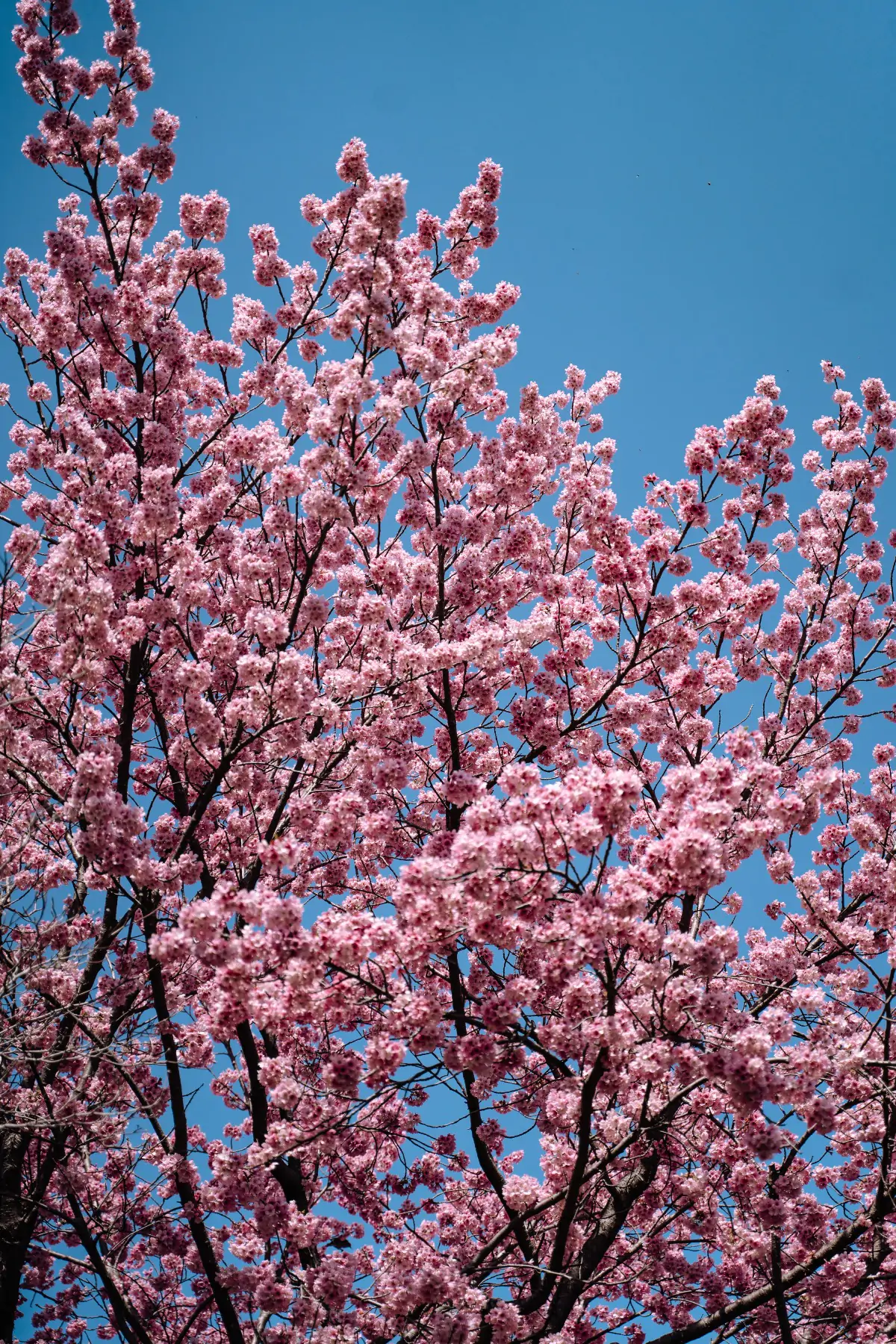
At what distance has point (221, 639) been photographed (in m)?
8.88

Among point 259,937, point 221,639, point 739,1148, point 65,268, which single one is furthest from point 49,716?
point 739,1148

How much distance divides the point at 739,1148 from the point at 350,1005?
5.05 meters

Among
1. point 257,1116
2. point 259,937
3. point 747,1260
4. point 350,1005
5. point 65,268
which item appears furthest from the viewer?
point 747,1260

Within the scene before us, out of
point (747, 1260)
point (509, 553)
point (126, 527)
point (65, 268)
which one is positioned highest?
point (65, 268)

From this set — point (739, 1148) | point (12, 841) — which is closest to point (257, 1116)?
point (739, 1148)

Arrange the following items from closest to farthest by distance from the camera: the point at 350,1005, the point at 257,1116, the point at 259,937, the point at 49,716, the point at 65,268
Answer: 1. the point at 259,937
2. the point at 350,1005
3. the point at 257,1116
4. the point at 49,716
5. the point at 65,268

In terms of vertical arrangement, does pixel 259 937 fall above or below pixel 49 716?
below

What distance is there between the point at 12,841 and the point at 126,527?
496 centimetres

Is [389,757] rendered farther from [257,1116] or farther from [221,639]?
[257,1116]

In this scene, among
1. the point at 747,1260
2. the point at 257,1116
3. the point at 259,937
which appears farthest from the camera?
the point at 747,1260

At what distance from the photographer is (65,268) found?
30.0 ft

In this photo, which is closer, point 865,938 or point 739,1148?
point 739,1148

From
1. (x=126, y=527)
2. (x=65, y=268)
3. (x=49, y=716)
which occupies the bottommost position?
(x=49, y=716)

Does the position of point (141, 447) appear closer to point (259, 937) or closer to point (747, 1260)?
point (259, 937)
